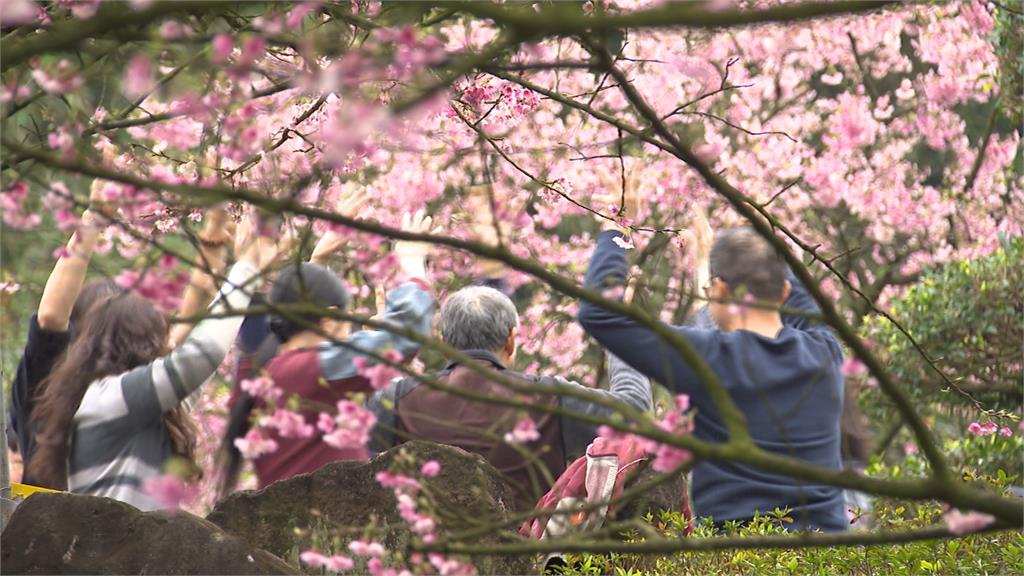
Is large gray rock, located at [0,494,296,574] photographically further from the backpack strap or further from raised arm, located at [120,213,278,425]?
the backpack strap

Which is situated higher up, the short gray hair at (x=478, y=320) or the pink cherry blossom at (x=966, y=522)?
the short gray hair at (x=478, y=320)

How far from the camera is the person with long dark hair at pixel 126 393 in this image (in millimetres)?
3695

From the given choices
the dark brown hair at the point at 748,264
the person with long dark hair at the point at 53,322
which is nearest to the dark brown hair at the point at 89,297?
the person with long dark hair at the point at 53,322

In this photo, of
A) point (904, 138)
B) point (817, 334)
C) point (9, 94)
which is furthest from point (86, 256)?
point (904, 138)

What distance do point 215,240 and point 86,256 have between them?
443 millimetres

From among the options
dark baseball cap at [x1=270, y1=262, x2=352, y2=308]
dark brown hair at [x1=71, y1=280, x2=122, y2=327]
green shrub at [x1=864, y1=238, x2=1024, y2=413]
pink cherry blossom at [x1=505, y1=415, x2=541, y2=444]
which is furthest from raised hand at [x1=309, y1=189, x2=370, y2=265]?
green shrub at [x1=864, y1=238, x2=1024, y2=413]

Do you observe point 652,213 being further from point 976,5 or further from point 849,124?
point 976,5

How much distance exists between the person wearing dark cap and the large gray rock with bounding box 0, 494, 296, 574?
41 centimetres

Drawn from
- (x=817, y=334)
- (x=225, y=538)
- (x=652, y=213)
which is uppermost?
(x=652, y=213)

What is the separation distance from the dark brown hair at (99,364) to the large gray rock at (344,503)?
0.25m

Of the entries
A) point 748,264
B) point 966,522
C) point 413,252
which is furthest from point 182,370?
point 966,522

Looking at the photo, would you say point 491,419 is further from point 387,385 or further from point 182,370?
point 182,370

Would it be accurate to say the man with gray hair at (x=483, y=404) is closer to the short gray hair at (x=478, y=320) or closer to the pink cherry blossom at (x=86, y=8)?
the short gray hair at (x=478, y=320)

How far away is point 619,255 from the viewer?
12.5ft
